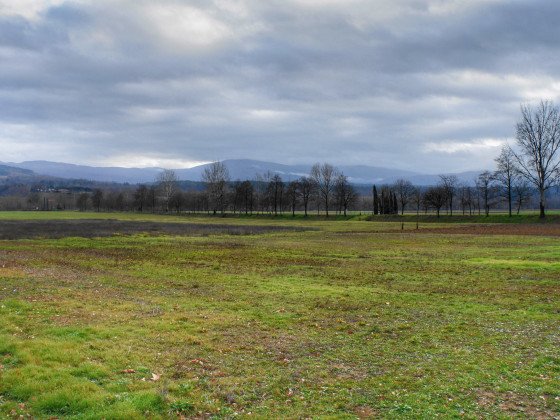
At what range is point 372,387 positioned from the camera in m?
7.32

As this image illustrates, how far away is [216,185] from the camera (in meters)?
144

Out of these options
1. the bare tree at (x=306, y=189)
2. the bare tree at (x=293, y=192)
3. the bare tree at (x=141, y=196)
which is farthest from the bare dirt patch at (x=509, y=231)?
the bare tree at (x=141, y=196)

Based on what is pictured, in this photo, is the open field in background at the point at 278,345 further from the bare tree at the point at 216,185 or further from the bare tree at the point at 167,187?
the bare tree at the point at 167,187

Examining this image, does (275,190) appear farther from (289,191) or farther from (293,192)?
(293,192)

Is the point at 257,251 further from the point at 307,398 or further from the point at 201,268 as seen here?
the point at 307,398

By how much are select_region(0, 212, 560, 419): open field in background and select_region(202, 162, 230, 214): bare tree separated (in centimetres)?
12330

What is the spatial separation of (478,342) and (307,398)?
5.42 metres

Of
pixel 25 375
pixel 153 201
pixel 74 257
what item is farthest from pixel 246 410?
pixel 153 201

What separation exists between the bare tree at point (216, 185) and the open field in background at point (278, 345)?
405ft

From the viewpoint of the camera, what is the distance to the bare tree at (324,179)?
13212 centimetres

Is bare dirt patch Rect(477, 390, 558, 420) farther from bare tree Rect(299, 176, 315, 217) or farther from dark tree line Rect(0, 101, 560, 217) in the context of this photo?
bare tree Rect(299, 176, 315, 217)

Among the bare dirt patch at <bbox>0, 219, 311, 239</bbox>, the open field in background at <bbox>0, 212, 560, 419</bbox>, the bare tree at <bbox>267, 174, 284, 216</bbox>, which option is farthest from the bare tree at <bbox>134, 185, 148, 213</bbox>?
the open field in background at <bbox>0, 212, 560, 419</bbox>

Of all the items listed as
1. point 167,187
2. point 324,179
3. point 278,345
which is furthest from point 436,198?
point 278,345

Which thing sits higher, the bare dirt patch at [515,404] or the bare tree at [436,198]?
the bare tree at [436,198]
